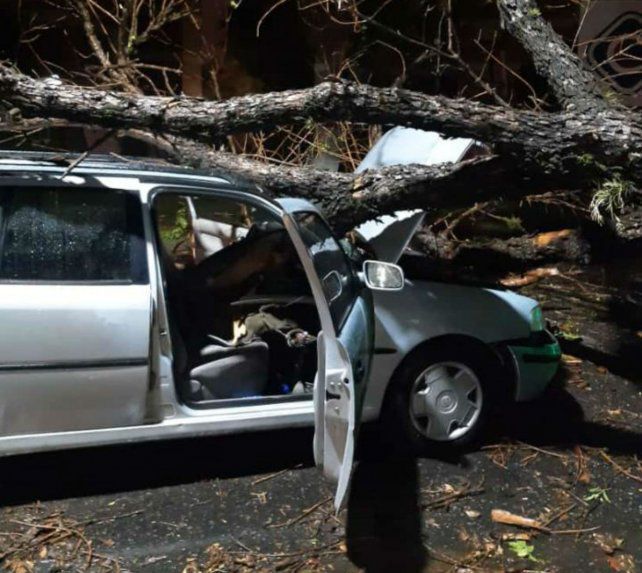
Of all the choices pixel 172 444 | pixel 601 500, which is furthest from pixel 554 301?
pixel 172 444

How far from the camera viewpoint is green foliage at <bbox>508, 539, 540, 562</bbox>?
3.65 metres

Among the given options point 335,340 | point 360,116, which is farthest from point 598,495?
point 360,116

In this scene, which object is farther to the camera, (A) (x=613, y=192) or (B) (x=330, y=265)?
(A) (x=613, y=192)

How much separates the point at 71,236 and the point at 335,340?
4.50ft

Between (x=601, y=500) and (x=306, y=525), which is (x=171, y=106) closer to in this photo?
(x=306, y=525)

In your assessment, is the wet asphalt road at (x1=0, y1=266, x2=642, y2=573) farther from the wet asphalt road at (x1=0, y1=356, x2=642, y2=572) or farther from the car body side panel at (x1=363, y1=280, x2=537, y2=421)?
the car body side panel at (x1=363, y1=280, x2=537, y2=421)

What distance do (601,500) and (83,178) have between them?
10.2 ft

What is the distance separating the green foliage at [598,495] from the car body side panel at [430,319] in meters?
0.92

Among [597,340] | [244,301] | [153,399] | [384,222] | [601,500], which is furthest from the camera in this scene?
[597,340]

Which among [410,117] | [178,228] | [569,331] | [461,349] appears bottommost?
[569,331]

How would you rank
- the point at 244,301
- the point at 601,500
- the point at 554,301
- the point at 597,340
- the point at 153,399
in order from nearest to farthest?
1. the point at 153,399
2. the point at 601,500
3. the point at 244,301
4. the point at 597,340
5. the point at 554,301

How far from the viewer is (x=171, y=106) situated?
182 inches

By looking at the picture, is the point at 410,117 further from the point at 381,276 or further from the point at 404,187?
the point at 381,276

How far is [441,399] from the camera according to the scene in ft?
14.3
